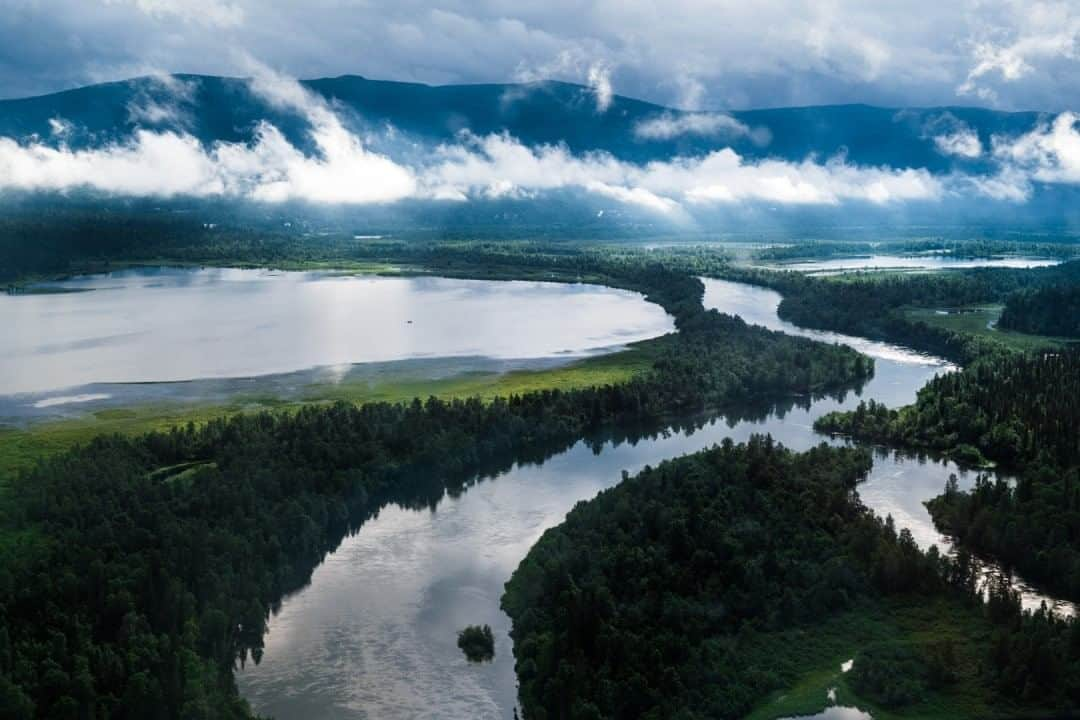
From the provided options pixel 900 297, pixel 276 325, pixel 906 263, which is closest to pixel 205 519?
pixel 276 325

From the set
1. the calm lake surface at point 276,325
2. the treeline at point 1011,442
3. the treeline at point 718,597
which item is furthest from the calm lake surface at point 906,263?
the treeline at point 718,597

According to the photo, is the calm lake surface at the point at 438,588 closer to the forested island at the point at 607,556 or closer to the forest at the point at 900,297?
the forested island at the point at 607,556

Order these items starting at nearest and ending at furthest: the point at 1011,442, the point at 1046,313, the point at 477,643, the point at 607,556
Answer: the point at 477,643 → the point at 607,556 → the point at 1011,442 → the point at 1046,313

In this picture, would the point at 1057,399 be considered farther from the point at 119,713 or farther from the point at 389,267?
the point at 389,267

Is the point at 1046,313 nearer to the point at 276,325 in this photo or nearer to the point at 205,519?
the point at 276,325

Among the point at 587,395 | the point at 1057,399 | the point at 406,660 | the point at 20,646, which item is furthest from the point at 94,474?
the point at 1057,399

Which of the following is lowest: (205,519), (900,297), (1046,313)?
(205,519)
